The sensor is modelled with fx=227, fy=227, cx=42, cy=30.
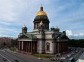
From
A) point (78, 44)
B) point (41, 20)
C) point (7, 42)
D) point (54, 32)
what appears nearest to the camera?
point (54, 32)

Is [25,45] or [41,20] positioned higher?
[41,20]

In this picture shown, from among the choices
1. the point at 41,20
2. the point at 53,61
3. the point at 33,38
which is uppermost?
the point at 41,20

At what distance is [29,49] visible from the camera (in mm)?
91438

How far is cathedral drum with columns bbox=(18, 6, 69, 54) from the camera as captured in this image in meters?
89.2

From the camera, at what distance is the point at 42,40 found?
90.2 metres

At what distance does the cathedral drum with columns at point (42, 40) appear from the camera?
293ft

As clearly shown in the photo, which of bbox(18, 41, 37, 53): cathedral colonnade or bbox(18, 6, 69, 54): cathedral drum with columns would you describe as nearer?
bbox(18, 6, 69, 54): cathedral drum with columns

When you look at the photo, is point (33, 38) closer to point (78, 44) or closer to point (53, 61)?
point (53, 61)

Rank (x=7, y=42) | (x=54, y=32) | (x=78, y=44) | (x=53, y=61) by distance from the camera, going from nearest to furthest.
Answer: (x=53, y=61), (x=54, y=32), (x=78, y=44), (x=7, y=42)

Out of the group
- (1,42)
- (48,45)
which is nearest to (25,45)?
A: (48,45)

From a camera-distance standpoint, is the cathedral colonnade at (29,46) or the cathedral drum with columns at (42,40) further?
the cathedral colonnade at (29,46)

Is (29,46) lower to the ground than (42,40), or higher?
lower

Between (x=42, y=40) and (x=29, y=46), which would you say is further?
(x=29, y=46)

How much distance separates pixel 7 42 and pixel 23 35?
2705 inches
